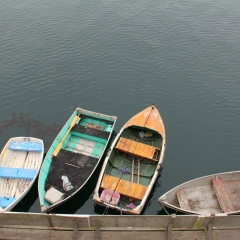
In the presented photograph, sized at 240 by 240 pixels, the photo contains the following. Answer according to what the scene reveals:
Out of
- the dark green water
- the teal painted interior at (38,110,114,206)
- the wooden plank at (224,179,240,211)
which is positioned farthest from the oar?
the wooden plank at (224,179,240,211)

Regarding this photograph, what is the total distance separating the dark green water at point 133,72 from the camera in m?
25.6

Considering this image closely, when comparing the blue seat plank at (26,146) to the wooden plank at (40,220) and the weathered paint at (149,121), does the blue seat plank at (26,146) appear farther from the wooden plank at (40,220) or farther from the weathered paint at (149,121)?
the wooden plank at (40,220)

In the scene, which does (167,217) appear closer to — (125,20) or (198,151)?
(198,151)

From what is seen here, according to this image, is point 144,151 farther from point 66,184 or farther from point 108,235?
point 108,235

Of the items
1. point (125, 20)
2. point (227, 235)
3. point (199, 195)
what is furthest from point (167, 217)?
point (125, 20)

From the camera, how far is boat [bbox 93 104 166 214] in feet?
60.7

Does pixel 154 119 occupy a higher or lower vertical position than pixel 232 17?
lower

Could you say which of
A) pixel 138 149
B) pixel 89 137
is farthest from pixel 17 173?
pixel 138 149

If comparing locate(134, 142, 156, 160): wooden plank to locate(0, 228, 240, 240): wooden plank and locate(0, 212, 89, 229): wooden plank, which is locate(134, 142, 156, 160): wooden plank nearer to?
locate(0, 228, 240, 240): wooden plank

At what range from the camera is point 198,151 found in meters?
25.3

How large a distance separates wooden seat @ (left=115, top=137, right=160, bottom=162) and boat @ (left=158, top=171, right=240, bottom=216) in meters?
3.43

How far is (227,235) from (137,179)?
8.04 m

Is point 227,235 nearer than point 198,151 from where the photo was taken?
Yes

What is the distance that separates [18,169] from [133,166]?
30.7 ft
